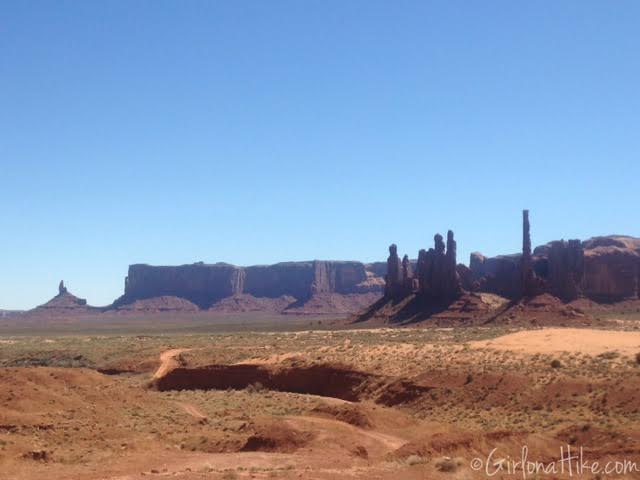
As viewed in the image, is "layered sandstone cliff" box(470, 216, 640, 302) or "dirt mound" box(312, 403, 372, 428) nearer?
"dirt mound" box(312, 403, 372, 428)

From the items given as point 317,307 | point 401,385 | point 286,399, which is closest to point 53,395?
point 286,399

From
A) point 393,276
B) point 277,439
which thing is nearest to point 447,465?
point 277,439

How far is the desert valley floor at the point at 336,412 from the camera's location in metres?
21.0

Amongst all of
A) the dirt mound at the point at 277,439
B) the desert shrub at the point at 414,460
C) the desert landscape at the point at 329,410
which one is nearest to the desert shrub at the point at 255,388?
the desert landscape at the point at 329,410

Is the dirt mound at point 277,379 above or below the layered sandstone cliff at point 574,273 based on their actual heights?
below

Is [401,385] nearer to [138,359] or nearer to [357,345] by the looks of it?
[357,345]

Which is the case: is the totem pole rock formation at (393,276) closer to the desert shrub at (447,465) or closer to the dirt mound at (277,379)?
the dirt mound at (277,379)

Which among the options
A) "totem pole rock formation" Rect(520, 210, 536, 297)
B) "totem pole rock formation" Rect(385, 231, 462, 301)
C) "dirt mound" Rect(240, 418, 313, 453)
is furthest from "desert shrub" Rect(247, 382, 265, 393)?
"totem pole rock formation" Rect(385, 231, 462, 301)

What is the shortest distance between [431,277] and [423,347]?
178 ft

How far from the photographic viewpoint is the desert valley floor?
2100 cm

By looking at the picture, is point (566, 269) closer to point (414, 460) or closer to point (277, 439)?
point (277, 439)

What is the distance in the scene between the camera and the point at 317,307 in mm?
190375

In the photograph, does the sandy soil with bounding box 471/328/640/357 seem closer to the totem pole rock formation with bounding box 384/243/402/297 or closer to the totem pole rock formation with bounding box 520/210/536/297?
the totem pole rock formation with bounding box 520/210/536/297

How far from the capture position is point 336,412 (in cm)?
3086
